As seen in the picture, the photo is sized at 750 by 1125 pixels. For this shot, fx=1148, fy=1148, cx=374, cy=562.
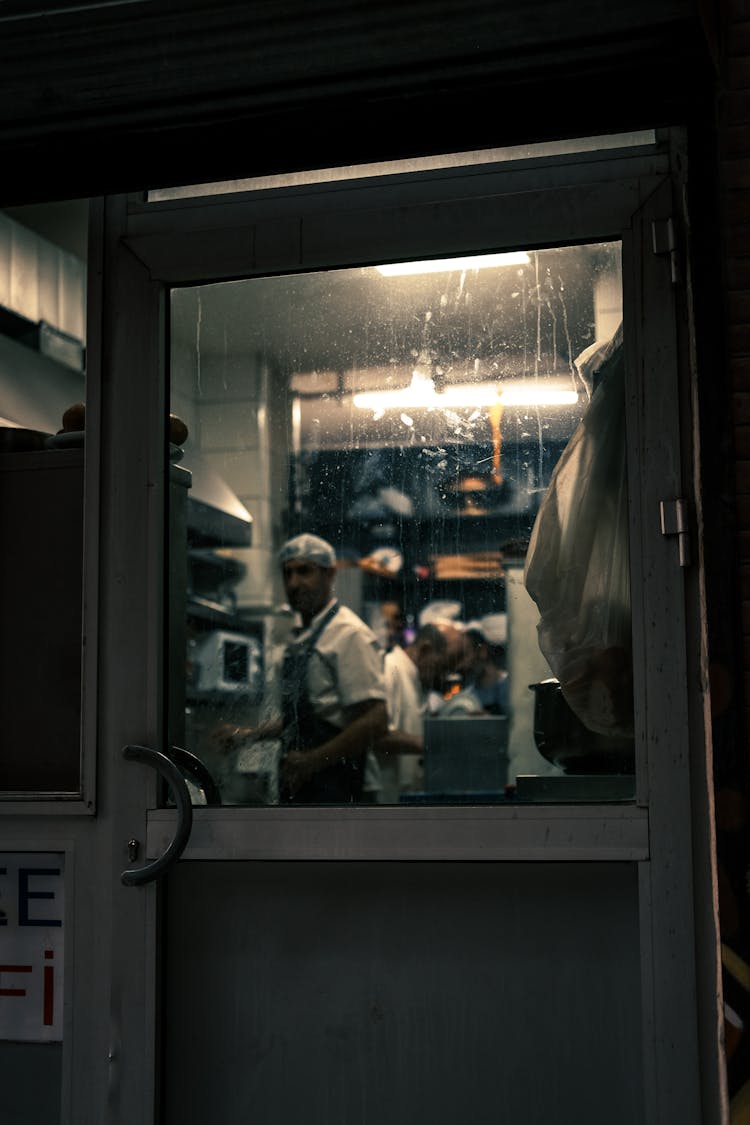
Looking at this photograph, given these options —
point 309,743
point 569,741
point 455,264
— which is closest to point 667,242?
point 455,264

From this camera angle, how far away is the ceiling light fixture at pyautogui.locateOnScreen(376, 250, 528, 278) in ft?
8.30

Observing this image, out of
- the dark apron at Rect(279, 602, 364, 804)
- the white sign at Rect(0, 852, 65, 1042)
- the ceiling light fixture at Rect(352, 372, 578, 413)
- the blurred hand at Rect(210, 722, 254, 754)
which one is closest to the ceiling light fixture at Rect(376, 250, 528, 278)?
the ceiling light fixture at Rect(352, 372, 578, 413)

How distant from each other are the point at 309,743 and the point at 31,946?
2.55 ft

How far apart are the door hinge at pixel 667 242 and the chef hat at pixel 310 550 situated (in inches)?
38.5

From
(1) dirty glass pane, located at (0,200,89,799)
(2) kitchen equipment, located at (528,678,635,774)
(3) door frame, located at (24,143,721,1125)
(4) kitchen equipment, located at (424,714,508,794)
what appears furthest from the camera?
(1) dirty glass pane, located at (0,200,89,799)

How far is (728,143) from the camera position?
217cm

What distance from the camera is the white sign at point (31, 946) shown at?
256 centimetres

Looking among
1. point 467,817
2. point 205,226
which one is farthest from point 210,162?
point 467,817

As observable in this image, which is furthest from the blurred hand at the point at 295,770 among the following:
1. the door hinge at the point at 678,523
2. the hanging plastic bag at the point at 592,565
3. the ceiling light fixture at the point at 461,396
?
the door hinge at the point at 678,523

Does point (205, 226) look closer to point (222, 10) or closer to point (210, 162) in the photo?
point (210, 162)

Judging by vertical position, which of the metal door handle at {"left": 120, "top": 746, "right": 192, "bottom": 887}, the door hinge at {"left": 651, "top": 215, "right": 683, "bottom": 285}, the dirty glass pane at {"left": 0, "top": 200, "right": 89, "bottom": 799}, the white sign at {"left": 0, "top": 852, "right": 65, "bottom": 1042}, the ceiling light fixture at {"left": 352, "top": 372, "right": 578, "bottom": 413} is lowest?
the white sign at {"left": 0, "top": 852, "right": 65, "bottom": 1042}

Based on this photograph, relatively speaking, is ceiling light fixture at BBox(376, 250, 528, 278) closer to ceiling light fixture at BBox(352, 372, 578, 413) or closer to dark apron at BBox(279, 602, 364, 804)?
ceiling light fixture at BBox(352, 372, 578, 413)

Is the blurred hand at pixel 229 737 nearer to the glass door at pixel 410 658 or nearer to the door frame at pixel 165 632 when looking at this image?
the glass door at pixel 410 658

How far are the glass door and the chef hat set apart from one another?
47 mm
